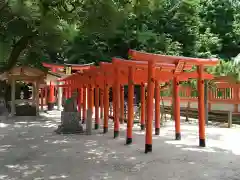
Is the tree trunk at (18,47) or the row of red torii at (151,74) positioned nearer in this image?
the tree trunk at (18,47)

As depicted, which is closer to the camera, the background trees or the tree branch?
the background trees

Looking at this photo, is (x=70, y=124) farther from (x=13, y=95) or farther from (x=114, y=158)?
(x=13, y=95)

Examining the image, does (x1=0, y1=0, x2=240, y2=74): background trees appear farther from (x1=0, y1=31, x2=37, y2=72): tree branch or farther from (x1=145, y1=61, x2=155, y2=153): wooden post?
(x1=145, y1=61, x2=155, y2=153): wooden post

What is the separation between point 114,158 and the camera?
698 centimetres

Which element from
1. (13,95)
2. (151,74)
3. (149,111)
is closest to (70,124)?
(149,111)

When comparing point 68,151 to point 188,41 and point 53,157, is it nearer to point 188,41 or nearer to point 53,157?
point 53,157

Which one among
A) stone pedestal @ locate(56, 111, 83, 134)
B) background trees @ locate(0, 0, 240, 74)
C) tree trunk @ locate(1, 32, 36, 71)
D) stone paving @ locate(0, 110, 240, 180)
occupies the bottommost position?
stone paving @ locate(0, 110, 240, 180)

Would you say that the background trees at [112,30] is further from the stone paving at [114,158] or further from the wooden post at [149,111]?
the stone paving at [114,158]

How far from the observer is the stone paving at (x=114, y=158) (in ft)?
18.4

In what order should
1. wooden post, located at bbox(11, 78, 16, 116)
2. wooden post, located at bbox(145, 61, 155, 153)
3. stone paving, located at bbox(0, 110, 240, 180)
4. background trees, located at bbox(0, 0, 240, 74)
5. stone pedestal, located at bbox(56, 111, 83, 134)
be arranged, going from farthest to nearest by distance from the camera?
wooden post, located at bbox(11, 78, 16, 116) < stone pedestal, located at bbox(56, 111, 83, 134) < wooden post, located at bbox(145, 61, 155, 153) < stone paving, located at bbox(0, 110, 240, 180) < background trees, located at bbox(0, 0, 240, 74)

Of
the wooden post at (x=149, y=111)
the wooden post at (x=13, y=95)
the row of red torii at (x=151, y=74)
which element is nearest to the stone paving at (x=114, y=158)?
the wooden post at (x=149, y=111)

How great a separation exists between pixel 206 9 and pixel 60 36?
22.9 meters

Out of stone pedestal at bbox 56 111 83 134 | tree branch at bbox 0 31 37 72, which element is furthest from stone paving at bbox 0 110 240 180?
tree branch at bbox 0 31 37 72

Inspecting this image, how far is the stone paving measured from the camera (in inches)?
221
